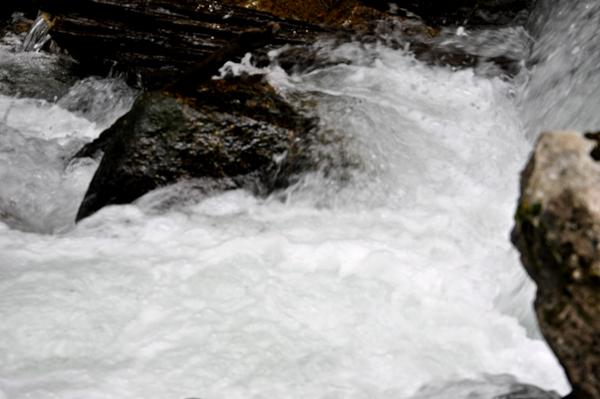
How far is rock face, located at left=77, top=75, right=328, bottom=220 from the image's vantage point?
3477 mm

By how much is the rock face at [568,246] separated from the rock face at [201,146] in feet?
7.50

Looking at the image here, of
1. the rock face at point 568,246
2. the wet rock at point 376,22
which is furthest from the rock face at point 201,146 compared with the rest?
the wet rock at point 376,22

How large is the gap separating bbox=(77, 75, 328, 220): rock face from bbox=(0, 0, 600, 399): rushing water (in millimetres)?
127

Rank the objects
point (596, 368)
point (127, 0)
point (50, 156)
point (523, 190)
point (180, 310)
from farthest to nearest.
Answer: point (127, 0)
point (50, 156)
point (180, 310)
point (523, 190)
point (596, 368)

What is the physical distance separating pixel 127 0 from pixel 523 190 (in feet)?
15.1

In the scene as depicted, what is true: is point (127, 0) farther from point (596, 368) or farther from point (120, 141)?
point (596, 368)

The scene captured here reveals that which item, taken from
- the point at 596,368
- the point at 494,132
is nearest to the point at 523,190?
the point at 596,368

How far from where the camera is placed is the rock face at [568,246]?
4.58 feet

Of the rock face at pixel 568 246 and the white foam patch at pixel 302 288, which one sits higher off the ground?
the rock face at pixel 568 246

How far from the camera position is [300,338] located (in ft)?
8.34

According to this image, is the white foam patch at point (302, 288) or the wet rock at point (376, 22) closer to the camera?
the white foam patch at point (302, 288)

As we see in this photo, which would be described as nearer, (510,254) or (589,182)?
(589,182)

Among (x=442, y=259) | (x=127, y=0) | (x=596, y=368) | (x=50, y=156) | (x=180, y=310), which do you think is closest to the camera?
(x=596, y=368)

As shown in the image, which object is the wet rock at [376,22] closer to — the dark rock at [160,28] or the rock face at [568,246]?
the dark rock at [160,28]
